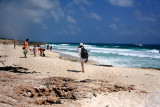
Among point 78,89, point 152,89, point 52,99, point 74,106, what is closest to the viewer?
point 74,106

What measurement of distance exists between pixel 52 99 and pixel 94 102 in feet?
4.31

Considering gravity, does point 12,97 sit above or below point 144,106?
above

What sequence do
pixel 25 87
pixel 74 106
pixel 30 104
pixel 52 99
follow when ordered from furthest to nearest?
pixel 25 87, pixel 52 99, pixel 74 106, pixel 30 104

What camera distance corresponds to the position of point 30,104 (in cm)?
375

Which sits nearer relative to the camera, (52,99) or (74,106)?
(74,106)

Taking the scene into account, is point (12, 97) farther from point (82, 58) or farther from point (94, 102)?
point (82, 58)

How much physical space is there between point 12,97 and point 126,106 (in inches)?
131

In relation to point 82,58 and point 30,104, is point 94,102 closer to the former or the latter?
point 30,104

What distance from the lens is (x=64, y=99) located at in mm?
4527

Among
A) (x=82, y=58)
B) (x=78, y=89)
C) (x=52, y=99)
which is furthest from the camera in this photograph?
(x=82, y=58)

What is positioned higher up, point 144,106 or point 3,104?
point 3,104

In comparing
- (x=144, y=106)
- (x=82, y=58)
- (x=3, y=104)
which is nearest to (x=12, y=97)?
(x=3, y=104)

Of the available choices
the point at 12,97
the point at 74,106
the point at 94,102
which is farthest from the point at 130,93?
the point at 12,97

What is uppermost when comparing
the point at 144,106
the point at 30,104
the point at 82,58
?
the point at 82,58
